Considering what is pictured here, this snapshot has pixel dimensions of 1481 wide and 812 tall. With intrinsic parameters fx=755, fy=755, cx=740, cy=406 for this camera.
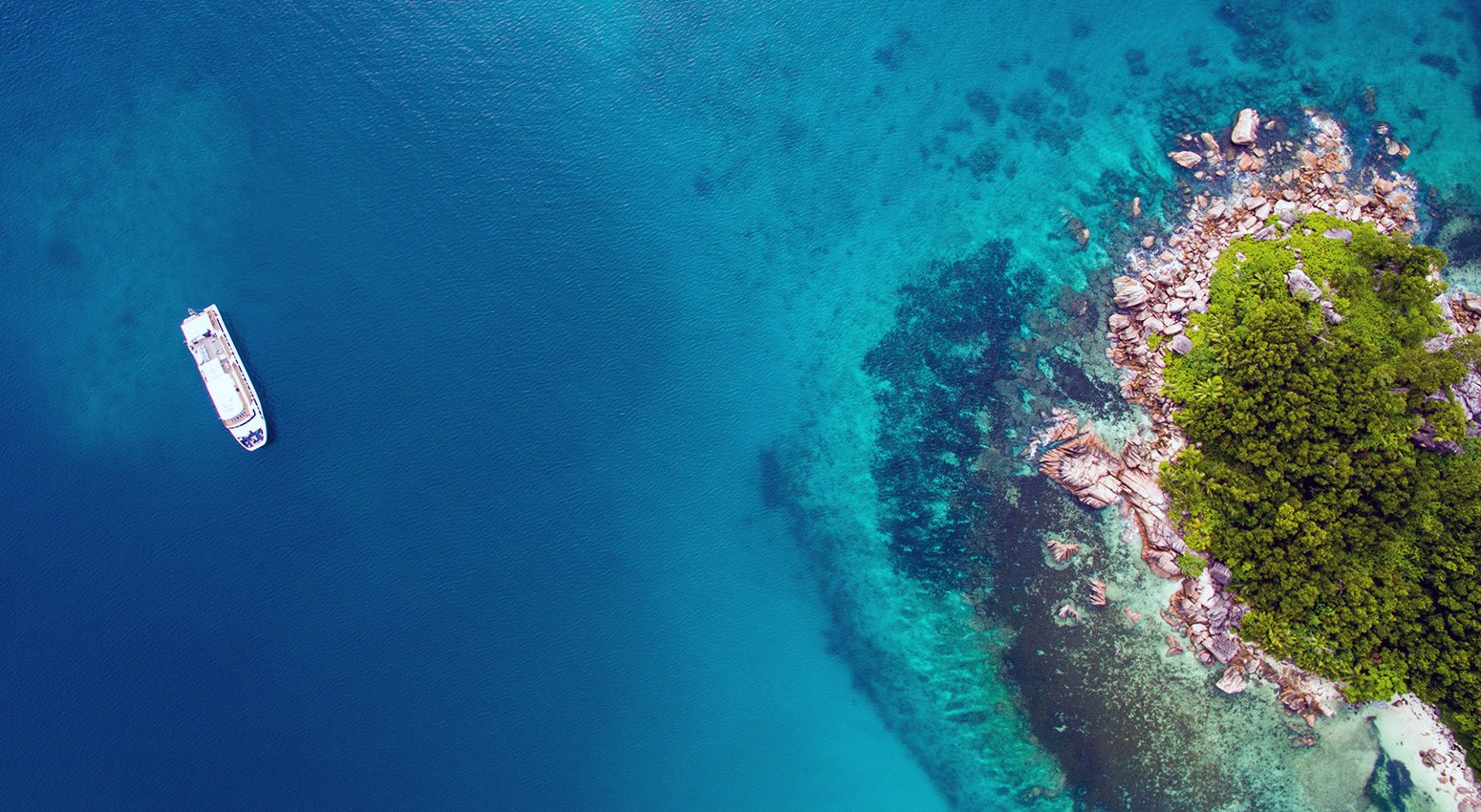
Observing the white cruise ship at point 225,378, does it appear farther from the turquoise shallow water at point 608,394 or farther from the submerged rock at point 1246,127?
the submerged rock at point 1246,127

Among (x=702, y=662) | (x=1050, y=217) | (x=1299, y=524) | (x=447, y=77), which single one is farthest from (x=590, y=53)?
(x=1299, y=524)

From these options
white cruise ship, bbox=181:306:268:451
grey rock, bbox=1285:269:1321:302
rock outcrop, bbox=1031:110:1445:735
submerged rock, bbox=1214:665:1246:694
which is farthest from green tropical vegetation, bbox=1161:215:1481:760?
white cruise ship, bbox=181:306:268:451

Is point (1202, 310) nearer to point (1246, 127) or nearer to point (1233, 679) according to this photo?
point (1246, 127)

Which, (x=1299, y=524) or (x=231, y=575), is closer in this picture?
(x=1299, y=524)

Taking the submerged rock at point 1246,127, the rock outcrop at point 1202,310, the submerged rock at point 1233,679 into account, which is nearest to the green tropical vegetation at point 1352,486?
the rock outcrop at point 1202,310

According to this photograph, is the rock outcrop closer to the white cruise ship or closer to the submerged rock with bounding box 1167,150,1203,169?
the submerged rock with bounding box 1167,150,1203,169

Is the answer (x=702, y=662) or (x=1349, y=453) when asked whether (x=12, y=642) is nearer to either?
(x=702, y=662)
